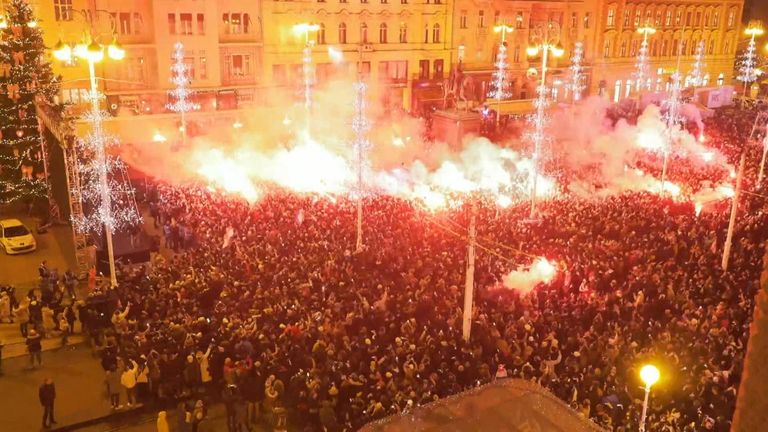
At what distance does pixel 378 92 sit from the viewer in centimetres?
4647

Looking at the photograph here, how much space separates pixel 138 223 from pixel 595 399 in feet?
56.1

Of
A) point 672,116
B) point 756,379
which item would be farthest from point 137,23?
point 756,379

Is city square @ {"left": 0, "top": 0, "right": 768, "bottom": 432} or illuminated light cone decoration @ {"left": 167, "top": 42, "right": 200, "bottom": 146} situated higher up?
illuminated light cone decoration @ {"left": 167, "top": 42, "right": 200, "bottom": 146}

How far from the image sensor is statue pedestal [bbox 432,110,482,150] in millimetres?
34281

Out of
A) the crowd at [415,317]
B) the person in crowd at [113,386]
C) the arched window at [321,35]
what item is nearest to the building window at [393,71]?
the arched window at [321,35]

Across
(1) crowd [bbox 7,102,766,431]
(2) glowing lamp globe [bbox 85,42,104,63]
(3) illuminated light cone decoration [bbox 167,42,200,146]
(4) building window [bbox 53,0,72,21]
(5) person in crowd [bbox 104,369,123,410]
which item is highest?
(4) building window [bbox 53,0,72,21]

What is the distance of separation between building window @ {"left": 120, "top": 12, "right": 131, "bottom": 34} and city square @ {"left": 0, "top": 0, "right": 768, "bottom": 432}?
0.54 ft

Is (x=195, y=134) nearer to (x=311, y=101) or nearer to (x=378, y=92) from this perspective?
(x=311, y=101)

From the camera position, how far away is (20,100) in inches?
1017

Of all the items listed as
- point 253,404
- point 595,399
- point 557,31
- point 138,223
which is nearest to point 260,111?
point 138,223

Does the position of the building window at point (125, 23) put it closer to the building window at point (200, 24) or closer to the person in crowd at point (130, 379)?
the building window at point (200, 24)

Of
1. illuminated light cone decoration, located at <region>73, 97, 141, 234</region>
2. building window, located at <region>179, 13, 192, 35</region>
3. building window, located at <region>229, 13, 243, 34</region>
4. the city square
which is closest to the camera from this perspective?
the city square

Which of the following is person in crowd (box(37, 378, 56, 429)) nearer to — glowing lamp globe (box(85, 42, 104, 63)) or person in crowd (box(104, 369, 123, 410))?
person in crowd (box(104, 369, 123, 410))

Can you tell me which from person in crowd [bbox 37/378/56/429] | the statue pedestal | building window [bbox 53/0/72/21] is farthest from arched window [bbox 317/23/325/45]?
person in crowd [bbox 37/378/56/429]
